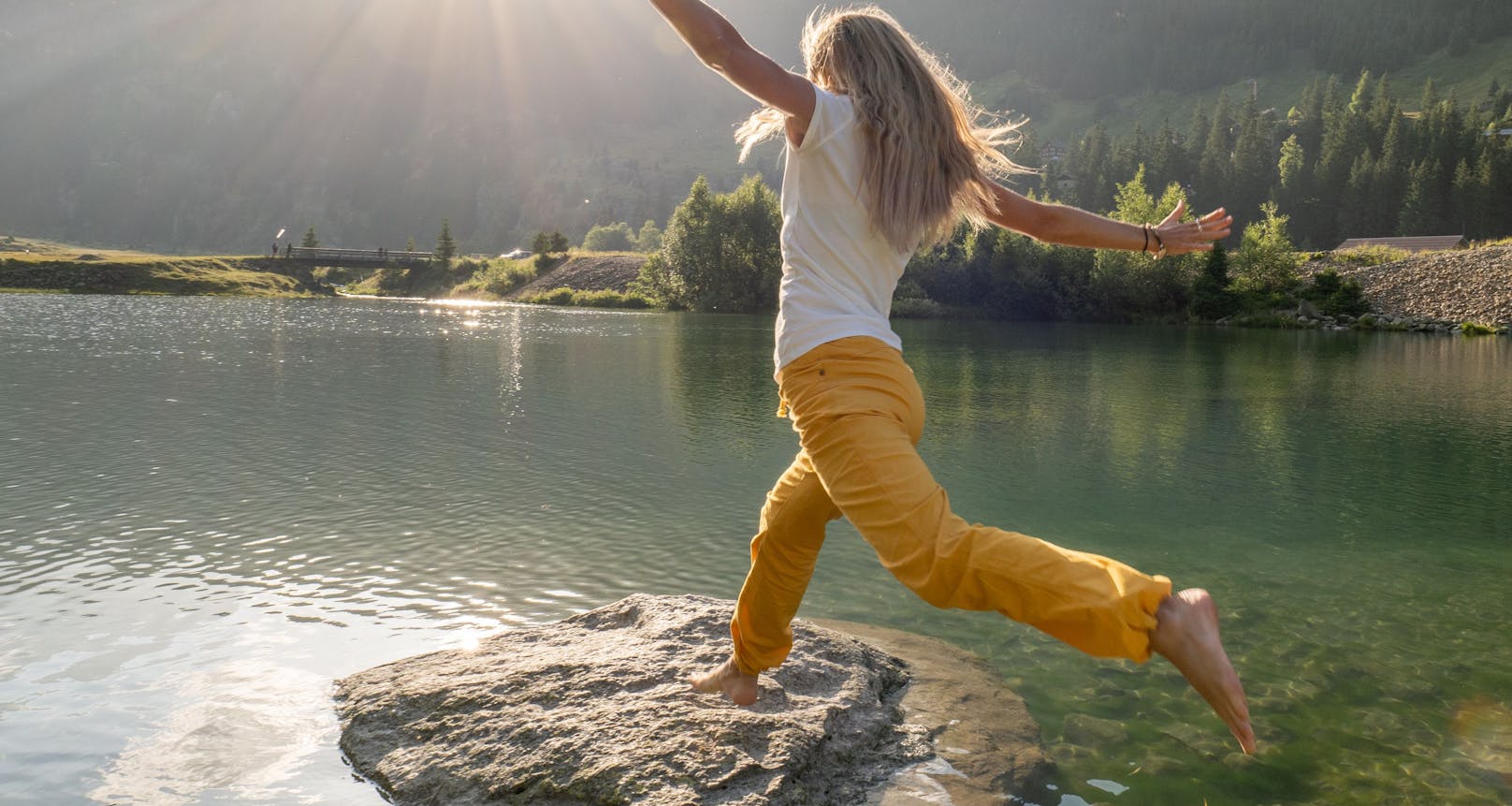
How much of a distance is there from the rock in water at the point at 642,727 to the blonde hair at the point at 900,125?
7.18ft

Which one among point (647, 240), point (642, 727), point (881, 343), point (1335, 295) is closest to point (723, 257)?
point (1335, 295)

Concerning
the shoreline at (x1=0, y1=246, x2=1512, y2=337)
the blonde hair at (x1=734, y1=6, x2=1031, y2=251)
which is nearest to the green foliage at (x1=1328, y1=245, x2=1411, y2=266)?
the shoreline at (x1=0, y1=246, x2=1512, y2=337)

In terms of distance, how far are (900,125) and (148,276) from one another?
80.3 m

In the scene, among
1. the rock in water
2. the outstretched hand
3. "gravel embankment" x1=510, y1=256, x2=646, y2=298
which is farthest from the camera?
"gravel embankment" x1=510, y1=256, x2=646, y2=298

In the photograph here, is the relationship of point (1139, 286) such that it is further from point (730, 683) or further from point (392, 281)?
point (392, 281)

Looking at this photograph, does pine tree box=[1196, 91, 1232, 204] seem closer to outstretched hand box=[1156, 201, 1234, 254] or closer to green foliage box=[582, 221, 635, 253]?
green foliage box=[582, 221, 635, 253]

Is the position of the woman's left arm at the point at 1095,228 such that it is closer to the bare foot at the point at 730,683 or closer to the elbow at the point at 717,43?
the elbow at the point at 717,43

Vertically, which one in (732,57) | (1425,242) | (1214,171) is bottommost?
(732,57)

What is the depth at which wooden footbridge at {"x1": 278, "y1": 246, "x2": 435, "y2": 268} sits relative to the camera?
8662cm

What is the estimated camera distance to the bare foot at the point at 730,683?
4418 mm

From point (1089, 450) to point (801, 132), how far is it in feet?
39.0

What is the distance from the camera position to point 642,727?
412 cm

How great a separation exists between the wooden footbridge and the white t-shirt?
9129 cm

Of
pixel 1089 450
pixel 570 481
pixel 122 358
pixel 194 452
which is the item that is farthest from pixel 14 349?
pixel 1089 450
